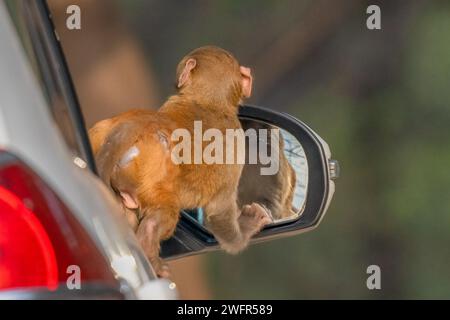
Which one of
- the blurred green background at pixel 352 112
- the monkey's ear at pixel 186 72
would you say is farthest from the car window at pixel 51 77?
the blurred green background at pixel 352 112

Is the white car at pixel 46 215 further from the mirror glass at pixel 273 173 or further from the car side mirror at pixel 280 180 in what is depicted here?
the mirror glass at pixel 273 173

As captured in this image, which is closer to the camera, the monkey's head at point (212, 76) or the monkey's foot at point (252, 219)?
the monkey's foot at point (252, 219)

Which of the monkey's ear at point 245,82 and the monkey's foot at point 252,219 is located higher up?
the monkey's ear at point 245,82

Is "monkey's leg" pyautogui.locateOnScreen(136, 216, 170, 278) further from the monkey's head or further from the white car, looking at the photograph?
the white car

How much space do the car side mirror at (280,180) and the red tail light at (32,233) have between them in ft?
5.67

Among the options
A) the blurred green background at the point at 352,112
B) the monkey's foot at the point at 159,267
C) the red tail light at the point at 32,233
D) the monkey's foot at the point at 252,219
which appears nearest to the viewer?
the red tail light at the point at 32,233

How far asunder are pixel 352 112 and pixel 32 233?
225 inches

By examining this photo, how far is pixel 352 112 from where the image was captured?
720 cm

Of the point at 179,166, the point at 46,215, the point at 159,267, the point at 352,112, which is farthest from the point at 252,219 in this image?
the point at 352,112

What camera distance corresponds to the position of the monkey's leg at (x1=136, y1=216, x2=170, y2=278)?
3277 mm

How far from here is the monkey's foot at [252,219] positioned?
3.91m

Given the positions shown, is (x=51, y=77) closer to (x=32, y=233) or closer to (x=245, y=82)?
(x=32, y=233)

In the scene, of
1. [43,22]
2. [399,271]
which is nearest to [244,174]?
[43,22]

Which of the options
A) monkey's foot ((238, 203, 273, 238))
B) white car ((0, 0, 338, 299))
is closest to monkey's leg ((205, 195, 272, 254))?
monkey's foot ((238, 203, 273, 238))
